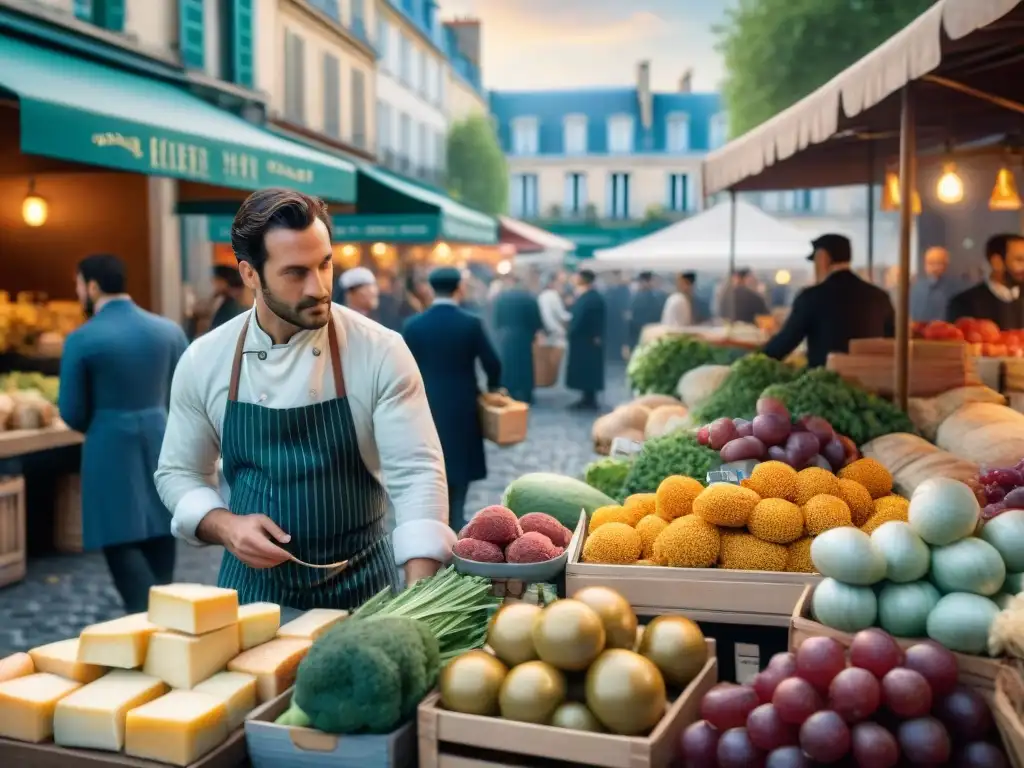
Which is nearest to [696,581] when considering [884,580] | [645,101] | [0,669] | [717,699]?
[884,580]

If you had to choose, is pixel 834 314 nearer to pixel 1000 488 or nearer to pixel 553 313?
pixel 1000 488

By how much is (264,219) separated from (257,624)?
999mm

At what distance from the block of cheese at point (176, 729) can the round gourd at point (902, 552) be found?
1.36 meters

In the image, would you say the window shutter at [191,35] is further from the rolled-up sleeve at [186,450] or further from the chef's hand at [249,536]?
the chef's hand at [249,536]

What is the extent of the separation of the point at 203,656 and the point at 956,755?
1439mm

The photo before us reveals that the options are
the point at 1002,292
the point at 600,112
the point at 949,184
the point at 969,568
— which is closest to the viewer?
the point at 969,568

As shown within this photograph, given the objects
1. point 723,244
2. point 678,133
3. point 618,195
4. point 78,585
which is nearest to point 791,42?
point 723,244

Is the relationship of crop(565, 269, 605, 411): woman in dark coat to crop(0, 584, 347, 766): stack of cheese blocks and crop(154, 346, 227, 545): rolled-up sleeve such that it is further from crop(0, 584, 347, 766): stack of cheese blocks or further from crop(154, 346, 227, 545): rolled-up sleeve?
crop(0, 584, 347, 766): stack of cheese blocks

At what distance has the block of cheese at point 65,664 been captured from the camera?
7.25ft

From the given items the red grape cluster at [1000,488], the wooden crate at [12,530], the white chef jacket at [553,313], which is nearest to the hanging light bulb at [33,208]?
the wooden crate at [12,530]

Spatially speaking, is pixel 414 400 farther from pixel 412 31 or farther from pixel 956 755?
pixel 412 31

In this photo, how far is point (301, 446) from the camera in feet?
9.65

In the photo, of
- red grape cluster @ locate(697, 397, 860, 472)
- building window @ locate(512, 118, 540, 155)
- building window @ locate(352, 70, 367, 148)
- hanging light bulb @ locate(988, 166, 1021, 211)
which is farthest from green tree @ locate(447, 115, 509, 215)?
red grape cluster @ locate(697, 397, 860, 472)

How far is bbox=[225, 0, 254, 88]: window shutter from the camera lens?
1492 cm
